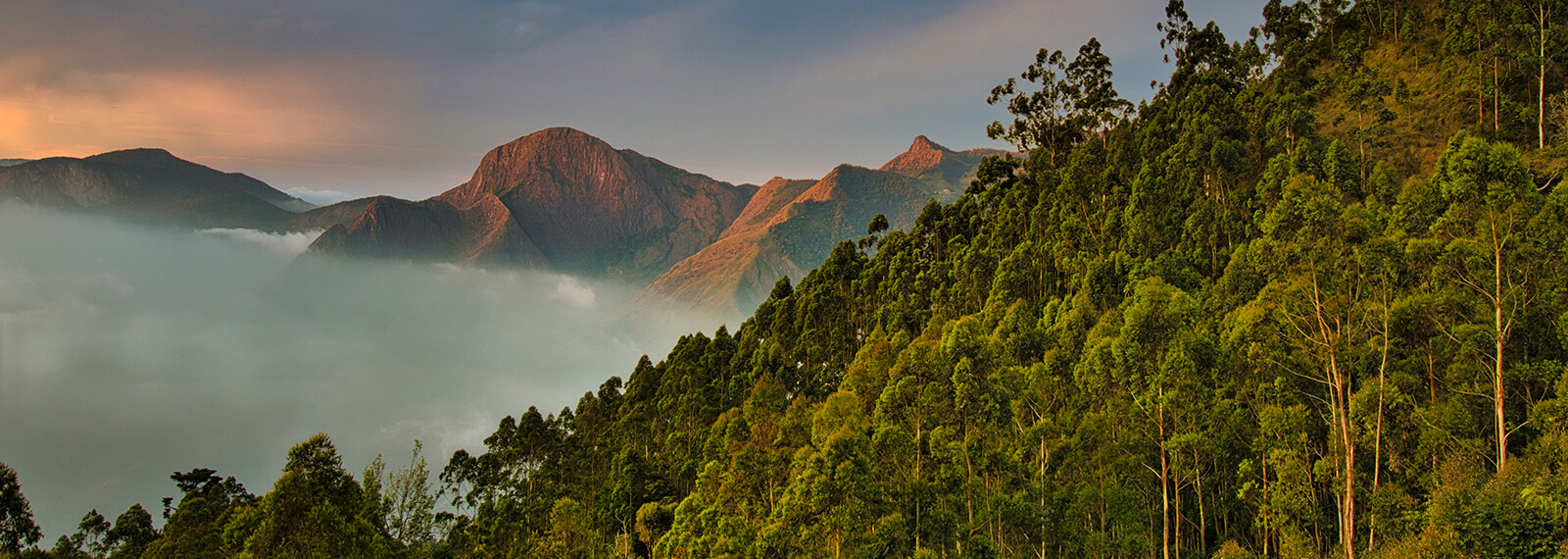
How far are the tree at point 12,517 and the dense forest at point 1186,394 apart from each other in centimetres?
20

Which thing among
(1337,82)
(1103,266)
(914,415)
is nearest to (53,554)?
(914,415)

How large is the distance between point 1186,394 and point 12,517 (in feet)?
228

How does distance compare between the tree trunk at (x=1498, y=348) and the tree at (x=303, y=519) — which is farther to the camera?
the tree at (x=303, y=519)

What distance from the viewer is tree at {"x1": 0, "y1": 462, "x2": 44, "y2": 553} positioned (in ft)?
154

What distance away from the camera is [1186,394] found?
1253 inches

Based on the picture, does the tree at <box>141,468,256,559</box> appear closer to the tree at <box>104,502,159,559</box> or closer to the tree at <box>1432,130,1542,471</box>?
the tree at <box>104,502,159,559</box>

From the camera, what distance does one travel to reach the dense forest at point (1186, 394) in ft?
85.0

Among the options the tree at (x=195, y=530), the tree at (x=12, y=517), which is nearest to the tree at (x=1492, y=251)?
the tree at (x=195, y=530)

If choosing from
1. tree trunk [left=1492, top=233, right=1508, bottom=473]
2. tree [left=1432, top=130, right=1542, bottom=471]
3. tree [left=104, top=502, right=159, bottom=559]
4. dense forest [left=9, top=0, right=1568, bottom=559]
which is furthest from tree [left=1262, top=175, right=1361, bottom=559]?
tree [left=104, top=502, right=159, bottom=559]

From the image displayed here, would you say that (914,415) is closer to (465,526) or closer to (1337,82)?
(465,526)

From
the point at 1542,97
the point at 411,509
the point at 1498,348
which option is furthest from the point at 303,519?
the point at 1542,97

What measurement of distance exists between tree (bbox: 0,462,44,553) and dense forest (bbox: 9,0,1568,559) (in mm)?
195

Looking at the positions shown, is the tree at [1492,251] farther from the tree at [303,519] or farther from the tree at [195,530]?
the tree at [195,530]

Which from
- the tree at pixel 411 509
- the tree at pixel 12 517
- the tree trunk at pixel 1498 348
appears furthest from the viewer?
the tree at pixel 411 509
